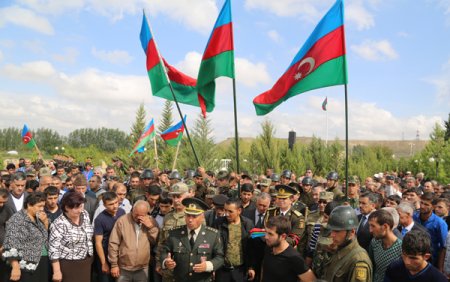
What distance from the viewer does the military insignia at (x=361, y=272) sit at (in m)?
3.17

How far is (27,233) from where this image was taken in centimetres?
481

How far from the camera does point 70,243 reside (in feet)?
16.2

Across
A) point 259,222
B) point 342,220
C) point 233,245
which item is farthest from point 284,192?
point 342,220

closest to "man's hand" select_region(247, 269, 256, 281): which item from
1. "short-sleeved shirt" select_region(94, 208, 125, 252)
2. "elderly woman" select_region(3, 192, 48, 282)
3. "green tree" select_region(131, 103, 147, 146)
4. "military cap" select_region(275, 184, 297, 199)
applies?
"military cap" select_region(275, 184, 297, 199)

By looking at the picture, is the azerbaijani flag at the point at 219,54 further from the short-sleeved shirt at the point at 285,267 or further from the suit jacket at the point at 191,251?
the short-sleeved shirt at the point at 285,267

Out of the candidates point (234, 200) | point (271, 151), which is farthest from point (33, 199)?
point (271, 151)

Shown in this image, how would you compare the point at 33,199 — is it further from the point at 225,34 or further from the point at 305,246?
the point at 225,34

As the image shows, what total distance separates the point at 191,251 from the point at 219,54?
3788mm

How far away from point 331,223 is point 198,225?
168 centimetres

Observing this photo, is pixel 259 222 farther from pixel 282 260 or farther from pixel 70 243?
pixel 70 243

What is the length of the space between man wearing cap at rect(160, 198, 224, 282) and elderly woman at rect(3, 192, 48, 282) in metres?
1.68

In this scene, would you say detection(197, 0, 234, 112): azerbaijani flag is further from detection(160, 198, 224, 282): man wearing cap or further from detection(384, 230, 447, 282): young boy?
detection(384, 230, 447, 282): young boy

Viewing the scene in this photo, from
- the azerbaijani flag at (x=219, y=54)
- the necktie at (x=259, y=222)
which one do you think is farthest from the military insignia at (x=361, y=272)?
the azerbaijani flag at (x=219, y=54)

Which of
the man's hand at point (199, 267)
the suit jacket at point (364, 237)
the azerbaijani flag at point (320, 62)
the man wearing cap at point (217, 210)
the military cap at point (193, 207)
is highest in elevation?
the azerbaijani flag at point (320, 62)
